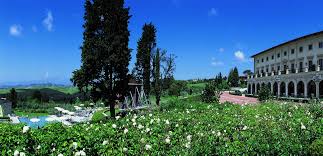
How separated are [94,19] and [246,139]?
20.0m

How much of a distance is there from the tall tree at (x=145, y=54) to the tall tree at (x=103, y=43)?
22.7 meters

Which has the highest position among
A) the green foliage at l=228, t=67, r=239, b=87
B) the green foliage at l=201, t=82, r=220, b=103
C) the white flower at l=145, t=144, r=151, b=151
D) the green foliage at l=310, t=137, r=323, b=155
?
the green foliage at l=228, t=67, r=239, b=87

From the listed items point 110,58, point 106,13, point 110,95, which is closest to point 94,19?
point 106,13

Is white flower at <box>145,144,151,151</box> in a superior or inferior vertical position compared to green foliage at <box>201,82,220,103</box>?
inferior

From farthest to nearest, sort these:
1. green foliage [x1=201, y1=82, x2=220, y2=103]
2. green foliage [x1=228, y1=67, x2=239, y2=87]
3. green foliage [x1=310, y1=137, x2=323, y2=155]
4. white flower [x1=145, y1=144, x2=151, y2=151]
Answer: green foliage [x1=228, y1=67, x2=239, y2=87], green foliage [x1=201, y1=82, x2=220, y2=103], green foliage [x1=310, y1=137, x2=323, y2=155], white flower [x1=145, y1=144, x2=151, y2=151]

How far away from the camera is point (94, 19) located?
94.0 feet

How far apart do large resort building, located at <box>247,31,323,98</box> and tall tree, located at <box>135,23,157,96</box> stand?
55.7ft

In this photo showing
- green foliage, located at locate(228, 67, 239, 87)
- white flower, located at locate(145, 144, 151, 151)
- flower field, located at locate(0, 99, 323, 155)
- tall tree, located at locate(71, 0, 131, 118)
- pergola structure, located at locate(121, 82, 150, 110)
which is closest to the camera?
white flower, located at locate(145, 144, 151, 151)

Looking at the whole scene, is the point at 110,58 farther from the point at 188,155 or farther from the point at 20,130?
the point at 188,155

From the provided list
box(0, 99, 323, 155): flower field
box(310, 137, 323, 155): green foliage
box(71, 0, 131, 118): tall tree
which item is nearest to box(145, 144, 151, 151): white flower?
box(0, 99, 323, 155): flower field

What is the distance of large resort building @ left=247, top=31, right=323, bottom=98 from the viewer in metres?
51.3

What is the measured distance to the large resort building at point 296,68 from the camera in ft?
168

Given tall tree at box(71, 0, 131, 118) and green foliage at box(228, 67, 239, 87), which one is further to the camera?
green foliage at box(228, 67, 239, 87)

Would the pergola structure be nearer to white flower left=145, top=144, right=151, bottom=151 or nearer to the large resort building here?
the large resort building
